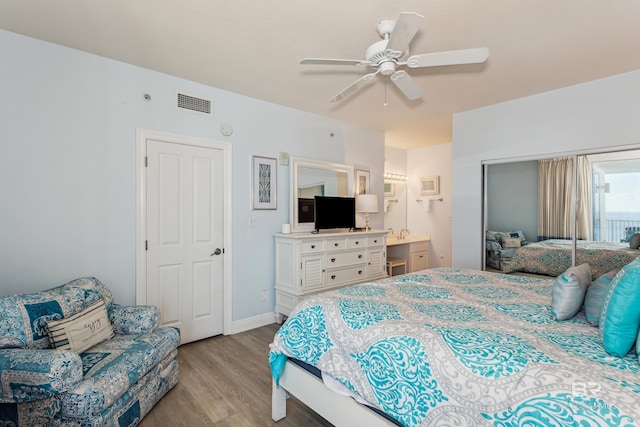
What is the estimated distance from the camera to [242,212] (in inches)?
136

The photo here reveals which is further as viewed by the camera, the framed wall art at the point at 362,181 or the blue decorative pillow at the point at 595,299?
the framed wall art at the point at 362,181

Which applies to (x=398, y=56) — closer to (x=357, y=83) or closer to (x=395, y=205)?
(x=357, y=83)

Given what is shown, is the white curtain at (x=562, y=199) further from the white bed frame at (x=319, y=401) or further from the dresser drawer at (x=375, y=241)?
the white bed frame at (x=319, y=401)

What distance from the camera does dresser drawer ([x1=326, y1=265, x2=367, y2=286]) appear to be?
3.68 meters

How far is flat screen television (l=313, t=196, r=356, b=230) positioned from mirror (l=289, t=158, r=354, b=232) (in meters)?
0.14

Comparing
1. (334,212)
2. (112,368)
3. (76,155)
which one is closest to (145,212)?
(76,155)

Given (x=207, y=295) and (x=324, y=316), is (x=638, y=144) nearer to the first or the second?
(x=324, y=316)

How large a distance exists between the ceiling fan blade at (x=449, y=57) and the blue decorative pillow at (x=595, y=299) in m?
1.44

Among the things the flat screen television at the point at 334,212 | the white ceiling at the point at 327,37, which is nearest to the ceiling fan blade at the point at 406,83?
the white ceiling at the point at 327,37

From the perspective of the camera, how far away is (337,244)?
3.73 meters

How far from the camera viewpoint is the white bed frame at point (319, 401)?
1466 millimetres

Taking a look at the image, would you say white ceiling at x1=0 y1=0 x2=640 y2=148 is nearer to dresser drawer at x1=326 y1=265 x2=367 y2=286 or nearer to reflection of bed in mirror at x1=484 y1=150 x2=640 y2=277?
reflection of bed in mirror at x1=484 y1=150 x2=640 y2=277

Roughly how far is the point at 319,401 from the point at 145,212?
226 centimetres

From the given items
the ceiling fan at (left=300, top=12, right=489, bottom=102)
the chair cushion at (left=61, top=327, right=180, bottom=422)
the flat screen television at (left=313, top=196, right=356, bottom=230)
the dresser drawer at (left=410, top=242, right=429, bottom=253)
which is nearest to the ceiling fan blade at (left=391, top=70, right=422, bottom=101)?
the ceiling fan at (left=300, top=12, right=489, bottom=102)
